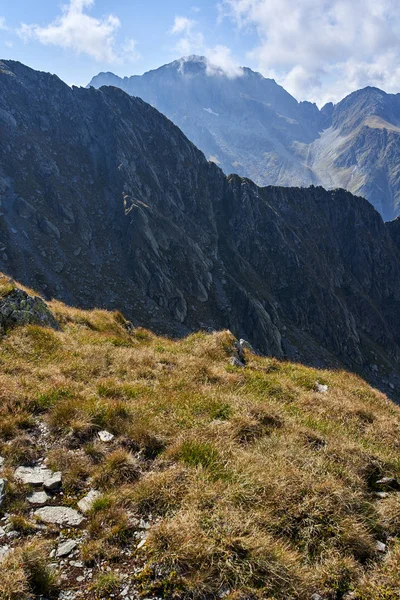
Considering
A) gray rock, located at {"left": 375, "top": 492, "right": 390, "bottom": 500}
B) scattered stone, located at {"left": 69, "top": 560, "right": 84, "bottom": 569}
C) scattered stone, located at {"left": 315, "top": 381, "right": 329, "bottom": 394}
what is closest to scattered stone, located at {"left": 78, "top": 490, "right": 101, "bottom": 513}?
scattered stone, located at {"left": 69, "top": 560, "right": 84, "bottom": 569}

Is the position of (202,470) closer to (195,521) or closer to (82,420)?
(195,521)

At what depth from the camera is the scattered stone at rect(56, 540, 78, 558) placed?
200 inches

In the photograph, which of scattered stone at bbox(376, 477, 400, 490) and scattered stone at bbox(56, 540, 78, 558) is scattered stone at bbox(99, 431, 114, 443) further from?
scattered stone at bbox(376, 477, 400, 490)

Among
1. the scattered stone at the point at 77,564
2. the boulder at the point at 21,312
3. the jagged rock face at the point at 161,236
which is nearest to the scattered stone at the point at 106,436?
the scattered stone at the point at 77,564

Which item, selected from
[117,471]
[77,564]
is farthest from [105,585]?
[117,471]

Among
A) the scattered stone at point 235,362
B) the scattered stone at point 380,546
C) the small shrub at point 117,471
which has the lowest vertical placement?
the small shrub at point 117,471

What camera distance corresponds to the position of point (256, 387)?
1189cm

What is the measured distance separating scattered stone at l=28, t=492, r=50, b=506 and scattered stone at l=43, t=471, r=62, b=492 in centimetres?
13

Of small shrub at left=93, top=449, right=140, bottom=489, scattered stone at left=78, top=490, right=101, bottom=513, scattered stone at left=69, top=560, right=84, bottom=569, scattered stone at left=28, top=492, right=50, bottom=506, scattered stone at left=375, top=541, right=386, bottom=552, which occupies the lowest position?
scattered stone at left=28, top=492, right=50, bottom=506

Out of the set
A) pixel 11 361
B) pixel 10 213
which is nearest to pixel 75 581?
pixel 11 361

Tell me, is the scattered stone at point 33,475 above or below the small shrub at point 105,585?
below

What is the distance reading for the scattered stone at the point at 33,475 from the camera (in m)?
6.50

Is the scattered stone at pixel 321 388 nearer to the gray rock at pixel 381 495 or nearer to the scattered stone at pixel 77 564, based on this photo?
the gray rock at pixel 381 495

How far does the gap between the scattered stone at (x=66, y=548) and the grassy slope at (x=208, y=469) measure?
211 mm
